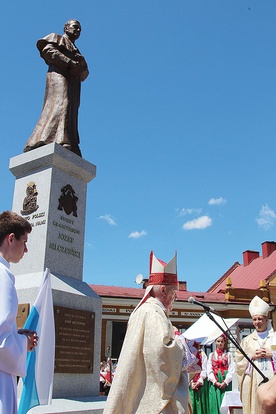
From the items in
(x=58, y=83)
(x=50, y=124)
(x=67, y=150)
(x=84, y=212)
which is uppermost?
(x=58, y=83)

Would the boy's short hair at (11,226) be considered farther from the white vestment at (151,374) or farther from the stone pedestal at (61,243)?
the stone pedestal at (61,243)

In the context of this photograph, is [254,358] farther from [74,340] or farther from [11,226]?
[11,226]

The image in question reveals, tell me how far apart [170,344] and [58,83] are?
198 inches

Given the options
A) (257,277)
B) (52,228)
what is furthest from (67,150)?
(257,277)

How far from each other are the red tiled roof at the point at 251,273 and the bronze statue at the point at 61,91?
2403 centimetres

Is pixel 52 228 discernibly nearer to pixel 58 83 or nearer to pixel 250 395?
pixel 58 83

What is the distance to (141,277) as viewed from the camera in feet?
17.4

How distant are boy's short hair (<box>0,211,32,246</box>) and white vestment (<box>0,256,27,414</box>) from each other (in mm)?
259

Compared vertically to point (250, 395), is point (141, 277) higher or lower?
higher

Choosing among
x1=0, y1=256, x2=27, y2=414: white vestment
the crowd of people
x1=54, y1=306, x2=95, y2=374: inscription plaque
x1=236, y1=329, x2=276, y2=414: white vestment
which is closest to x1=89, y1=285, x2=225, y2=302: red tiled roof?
the crowd of people

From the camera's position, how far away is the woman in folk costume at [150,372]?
326 centimetres

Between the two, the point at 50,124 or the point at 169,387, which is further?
the point at 50,124

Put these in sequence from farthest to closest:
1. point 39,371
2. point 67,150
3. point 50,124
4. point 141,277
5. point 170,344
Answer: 1. point 50,124
2. point 67,150
3. point 141,277
4. point 170,344
5. point 39,371

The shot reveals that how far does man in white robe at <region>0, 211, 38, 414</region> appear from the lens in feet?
7.47
